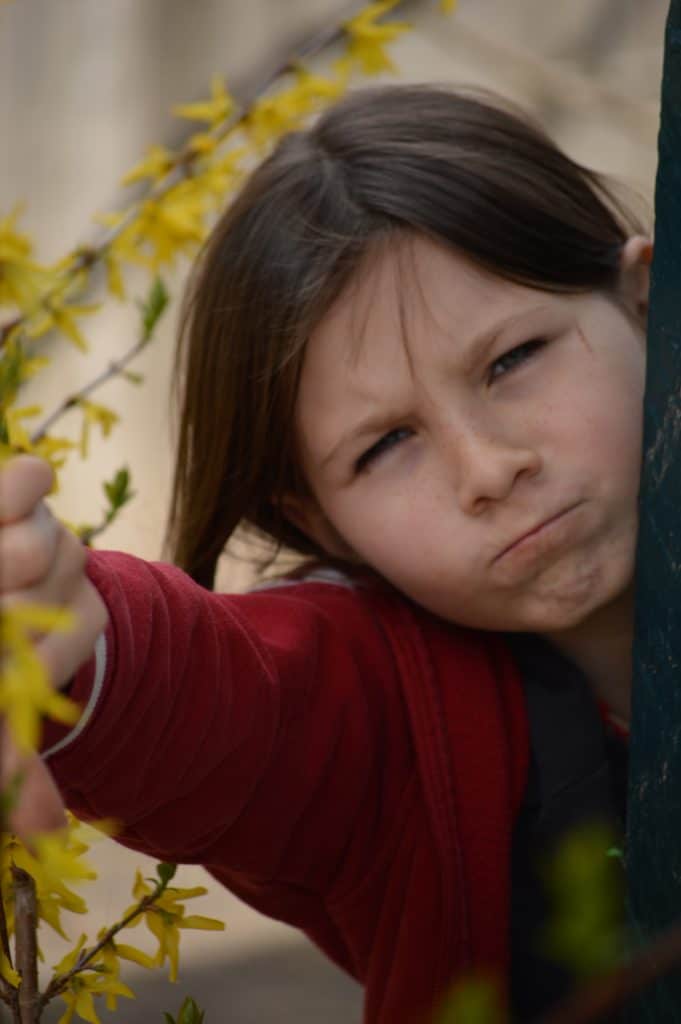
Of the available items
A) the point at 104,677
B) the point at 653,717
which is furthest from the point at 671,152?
the point at 104,677

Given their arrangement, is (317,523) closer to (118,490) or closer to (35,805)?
(118,490)

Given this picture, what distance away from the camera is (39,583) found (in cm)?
69

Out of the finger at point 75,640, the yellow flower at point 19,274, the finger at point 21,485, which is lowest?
the finger at point 75,640

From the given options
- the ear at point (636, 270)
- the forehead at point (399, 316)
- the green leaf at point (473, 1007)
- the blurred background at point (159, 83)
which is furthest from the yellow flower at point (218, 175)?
the blurred background at point (159, 83)

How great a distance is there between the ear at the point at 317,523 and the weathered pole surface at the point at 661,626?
520mm

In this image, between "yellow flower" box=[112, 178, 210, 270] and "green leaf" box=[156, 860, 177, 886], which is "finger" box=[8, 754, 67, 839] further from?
"yellow flower" box=[112, 178, 210, 270]

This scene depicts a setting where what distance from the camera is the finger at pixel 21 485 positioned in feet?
2.08

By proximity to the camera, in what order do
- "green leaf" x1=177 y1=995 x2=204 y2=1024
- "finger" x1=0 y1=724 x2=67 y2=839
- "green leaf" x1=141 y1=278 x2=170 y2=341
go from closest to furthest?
1. "finger" x1=0 y1=724 x2=67 y2=839
2. "green leaf" x1=177 y1=995 x2=204 y2=1024
3. "green leaf" x1=141 y1=278 x2=170 y2=341

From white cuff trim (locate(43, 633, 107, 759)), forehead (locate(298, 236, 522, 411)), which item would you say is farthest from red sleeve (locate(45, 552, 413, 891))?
forehead (locate(298, 236, 522, 411))

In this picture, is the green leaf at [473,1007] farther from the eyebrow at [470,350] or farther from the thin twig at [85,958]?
the eyebrow at [470,350]

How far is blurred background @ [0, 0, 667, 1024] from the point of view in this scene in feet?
11.1

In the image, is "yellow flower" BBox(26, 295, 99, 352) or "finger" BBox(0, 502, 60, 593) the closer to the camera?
"finger" BBox(0, 502, 60, 593)

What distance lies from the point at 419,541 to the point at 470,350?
0.17m

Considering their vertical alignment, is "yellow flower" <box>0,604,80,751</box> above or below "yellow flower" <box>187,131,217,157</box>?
below
